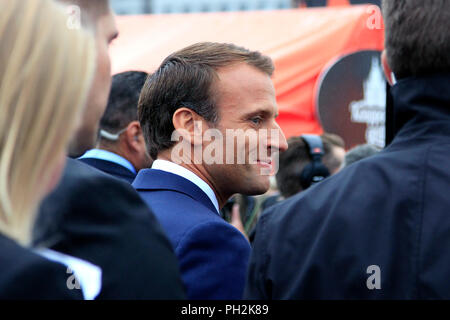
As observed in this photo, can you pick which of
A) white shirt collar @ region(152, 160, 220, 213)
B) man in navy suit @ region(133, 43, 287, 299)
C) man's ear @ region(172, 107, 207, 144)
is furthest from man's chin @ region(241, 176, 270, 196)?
man's ear @ region(172, 107, 207, 144)

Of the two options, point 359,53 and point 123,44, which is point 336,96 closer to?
point 359,53

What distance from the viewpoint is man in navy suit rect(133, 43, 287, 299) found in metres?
1.95

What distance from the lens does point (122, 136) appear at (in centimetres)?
303

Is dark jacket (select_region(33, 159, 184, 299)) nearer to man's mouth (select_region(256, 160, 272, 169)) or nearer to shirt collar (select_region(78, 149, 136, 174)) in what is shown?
man's mouth (select_region(256, 160, 272, 169))

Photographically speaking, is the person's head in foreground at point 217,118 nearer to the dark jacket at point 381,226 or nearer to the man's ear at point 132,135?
the dark jacket at point 381,226

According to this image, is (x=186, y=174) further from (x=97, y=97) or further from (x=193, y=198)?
(x=97, y=97)

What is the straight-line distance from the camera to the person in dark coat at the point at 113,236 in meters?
1.11

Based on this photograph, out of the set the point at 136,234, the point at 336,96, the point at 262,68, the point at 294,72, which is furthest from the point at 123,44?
the point at 136,234

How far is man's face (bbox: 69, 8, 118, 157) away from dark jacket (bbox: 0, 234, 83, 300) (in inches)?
10.4

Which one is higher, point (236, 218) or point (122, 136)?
point (122, 136)

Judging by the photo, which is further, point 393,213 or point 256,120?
point 256,120

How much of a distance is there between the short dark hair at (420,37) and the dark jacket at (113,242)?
0.66 metres

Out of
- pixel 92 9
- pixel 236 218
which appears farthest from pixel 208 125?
pixel 236 218

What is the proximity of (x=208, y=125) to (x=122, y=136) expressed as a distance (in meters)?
1.12
